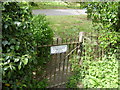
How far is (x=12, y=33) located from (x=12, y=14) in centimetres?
27

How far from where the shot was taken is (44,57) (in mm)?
3301

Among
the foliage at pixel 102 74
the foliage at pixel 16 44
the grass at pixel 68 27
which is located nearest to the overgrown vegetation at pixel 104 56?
the foliage at pixel 102 74

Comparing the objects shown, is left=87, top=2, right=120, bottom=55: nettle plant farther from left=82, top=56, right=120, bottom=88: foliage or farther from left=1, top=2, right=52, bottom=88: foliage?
left=1, top=2, right=52, bottom=88: foliage

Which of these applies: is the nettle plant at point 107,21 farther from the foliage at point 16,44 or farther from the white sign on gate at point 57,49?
the foliage at point 16,44

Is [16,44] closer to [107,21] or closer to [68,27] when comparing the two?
[107,21]

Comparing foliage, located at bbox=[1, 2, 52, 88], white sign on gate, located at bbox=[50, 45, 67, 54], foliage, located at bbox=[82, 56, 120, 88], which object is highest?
foliage, located at bbox=[1, 2, 52, 88]

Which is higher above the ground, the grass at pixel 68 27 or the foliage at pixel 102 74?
the grass at pixel 68 27

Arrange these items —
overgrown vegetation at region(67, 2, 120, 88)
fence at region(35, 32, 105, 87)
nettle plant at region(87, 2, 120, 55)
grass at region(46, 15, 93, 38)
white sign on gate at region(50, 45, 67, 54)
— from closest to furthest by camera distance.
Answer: white sign on gate at region(50, 45, 67, 54) → overgrown vegetation at region(67, 2, 120, 88) → fence at region(35, 32, 105, 87) → nettle plant at region(87, 2, 120, 55) → grass at region(46, 15, 93, 38)

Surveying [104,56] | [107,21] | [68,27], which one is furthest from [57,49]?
[68,27]

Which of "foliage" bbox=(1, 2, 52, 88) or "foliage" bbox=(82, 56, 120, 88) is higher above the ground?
"foliage" bbox=(1, 2, 52, 88)

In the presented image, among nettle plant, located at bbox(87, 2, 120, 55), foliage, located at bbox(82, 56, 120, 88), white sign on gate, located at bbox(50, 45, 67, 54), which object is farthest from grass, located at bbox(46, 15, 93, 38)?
white sign on gate, located at bbox(50, 45, 67, 54)

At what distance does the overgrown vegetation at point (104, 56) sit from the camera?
3.03 m

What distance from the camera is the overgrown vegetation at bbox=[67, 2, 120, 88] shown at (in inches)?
Result: 119

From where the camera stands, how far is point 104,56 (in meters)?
3.66
